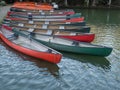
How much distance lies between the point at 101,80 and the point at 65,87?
2316 mm

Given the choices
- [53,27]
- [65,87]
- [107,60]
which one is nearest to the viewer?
[65,87]

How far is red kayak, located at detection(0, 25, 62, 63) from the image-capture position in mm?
18163

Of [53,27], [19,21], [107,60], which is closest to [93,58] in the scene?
[107,60]

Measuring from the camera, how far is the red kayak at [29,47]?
59.6 ft

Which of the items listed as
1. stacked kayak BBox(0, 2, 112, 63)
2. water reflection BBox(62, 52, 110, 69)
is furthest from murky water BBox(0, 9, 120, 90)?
stacked kayak BBox(0, 2, 112, 63)

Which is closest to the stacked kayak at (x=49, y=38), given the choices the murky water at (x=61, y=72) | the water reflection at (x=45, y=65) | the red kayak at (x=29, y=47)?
the red kayak at (x=29, y=47)

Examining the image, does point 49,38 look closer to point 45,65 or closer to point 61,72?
point 45,65

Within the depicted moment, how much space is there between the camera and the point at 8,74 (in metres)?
17.1

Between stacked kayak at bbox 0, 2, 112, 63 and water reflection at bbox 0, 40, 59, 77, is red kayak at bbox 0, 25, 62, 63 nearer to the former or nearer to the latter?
stacked kayak at bbox 0, 2, 112, 63

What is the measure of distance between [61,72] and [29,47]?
439 cm

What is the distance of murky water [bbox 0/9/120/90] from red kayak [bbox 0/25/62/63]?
0.38 meters

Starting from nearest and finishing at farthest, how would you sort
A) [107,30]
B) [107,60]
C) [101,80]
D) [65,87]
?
1. [65,87]
2. [101,80]
3. [107,60]
4. [107,30]

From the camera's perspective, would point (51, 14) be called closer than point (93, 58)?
No

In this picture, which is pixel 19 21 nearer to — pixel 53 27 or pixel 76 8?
pixel 53 27
